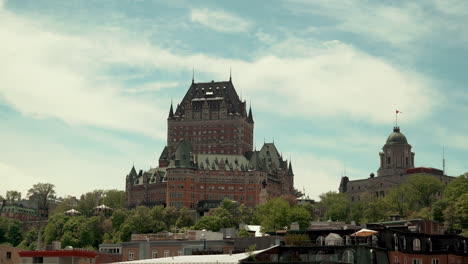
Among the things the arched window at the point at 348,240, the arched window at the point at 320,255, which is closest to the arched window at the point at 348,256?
the arched window at the point at 320,255

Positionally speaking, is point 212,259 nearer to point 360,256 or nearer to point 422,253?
point 360,256

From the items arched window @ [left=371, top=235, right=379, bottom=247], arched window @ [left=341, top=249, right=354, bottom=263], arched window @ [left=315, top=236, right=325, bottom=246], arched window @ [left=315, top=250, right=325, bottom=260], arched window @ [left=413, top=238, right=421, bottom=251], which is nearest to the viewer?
arched window @ [left=341, top=249, right=354, bottom=263]

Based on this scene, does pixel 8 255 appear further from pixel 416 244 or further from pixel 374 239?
pixel 416 244

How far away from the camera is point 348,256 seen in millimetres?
99750

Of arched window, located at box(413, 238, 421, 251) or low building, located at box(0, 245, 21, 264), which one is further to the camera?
low building, located at box(0, 245, 21, 264)

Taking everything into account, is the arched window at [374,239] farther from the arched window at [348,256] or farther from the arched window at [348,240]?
the arched window at [348,256]

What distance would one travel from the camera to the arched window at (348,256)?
99.6 meters

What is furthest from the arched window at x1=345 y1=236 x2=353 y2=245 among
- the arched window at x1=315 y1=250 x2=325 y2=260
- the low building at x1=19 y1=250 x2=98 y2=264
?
the low building at x1=19 y1=250 x2=98 y2=264

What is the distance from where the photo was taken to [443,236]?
385ft

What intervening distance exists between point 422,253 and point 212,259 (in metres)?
24.4

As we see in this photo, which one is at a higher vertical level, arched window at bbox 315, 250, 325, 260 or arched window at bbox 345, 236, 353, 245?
arched window at bbox 345, 236, 353, 245

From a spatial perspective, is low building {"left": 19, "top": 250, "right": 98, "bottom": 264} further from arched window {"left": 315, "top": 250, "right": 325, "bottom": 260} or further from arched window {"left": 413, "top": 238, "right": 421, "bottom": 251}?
arched window {"left": 413, "top": 238, "right": 421, "bottom": 251}

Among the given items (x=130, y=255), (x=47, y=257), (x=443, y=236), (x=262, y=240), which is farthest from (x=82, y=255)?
(x=443, y=236)

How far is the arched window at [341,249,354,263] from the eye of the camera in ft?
327
